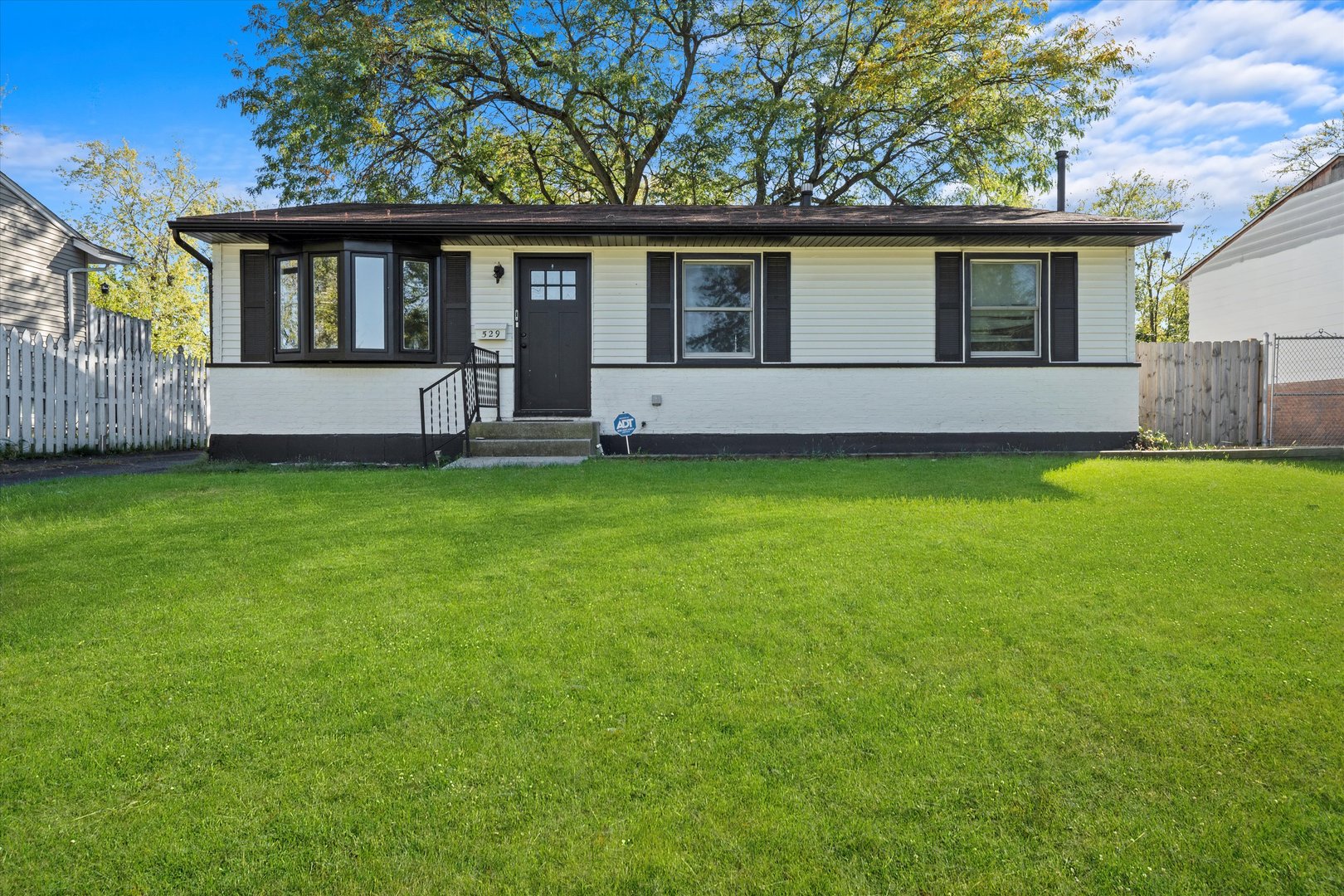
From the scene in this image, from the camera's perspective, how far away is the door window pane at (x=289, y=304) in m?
9.77

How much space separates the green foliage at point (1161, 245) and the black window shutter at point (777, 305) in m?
24.1

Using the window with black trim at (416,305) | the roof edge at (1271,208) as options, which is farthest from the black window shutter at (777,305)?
the roof edge at (1271,208)

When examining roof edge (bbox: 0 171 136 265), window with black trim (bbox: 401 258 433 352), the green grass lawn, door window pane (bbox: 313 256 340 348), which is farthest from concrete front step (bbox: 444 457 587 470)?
roof edge (bbox: 0 171 136 265)

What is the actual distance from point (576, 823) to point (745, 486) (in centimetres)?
468

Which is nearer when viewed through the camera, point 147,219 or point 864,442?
point 864,442

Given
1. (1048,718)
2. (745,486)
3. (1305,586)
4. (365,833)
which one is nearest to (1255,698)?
(1048,718)

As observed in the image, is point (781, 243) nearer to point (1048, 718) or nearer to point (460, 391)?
point (460, 391)

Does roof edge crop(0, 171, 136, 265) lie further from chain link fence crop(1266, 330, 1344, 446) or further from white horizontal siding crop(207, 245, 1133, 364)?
chain link fence crop(1266, 330, 1344, 446)

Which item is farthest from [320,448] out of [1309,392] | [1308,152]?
[1308,152]

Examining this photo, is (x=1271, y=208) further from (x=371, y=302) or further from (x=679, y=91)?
(x=371, y=302)

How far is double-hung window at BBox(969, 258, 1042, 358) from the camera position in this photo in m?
10.3

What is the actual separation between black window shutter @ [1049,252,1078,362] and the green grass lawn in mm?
6067

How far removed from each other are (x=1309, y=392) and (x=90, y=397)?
20.6 metres

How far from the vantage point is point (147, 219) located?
27.5 meters
